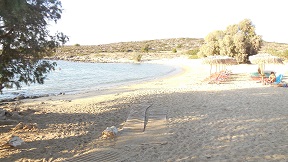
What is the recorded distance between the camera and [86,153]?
6.45 meters

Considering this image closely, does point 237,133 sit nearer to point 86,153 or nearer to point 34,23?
point 86,153

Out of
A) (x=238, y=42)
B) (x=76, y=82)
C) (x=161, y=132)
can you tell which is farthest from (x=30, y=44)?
(x=238, y=42)

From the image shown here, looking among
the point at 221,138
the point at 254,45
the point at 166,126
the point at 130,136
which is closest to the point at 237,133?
the point at 221,138

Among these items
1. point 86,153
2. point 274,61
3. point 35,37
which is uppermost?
point 35,37

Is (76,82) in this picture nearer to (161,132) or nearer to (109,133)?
(109,133)

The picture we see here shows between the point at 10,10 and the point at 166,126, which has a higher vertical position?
the point at 10,10

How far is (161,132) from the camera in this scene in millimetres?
7719

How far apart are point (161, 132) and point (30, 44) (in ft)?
14.8

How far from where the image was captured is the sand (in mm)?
6148

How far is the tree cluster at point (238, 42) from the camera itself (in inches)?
1500

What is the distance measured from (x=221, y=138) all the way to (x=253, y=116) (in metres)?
2.72

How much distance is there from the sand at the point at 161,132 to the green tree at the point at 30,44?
1.78 meters

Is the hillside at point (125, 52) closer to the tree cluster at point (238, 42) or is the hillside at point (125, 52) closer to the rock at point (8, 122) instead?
the tree cluster at point (238, 42)

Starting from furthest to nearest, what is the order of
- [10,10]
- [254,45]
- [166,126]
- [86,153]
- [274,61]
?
[254,45] < [274,61] < [166,126] < [86,153] < [10,10]
